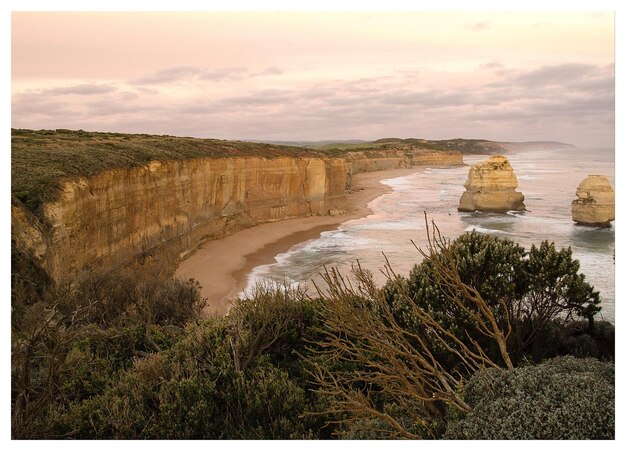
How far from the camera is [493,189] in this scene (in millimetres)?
43812

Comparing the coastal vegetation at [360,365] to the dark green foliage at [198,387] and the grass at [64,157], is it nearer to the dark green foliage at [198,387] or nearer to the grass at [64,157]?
the dark green foliage at [198,387]

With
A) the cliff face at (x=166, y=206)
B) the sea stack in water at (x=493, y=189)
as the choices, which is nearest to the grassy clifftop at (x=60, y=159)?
the cliff face at (x=166, y=206)

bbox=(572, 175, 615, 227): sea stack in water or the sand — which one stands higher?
bbox=(572, 175, 615, 227): sea stack in water

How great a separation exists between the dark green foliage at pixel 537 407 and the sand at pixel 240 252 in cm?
1033

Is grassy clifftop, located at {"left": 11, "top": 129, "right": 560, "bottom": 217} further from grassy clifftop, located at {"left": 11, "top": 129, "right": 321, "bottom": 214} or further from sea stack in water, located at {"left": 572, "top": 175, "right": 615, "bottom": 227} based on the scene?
sea stack in water, located at {"left": 572, "top": 175, "right": 615, "bottom": 227}

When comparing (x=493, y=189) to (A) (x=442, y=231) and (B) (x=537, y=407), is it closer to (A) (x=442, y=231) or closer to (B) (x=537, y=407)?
(A) (x=442, y=231)

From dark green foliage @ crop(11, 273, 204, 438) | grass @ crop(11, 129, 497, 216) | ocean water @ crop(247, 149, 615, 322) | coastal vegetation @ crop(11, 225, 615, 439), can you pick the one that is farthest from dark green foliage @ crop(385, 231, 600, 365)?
grass @ crop(11, 129, 497, 216)

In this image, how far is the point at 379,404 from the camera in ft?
27.8

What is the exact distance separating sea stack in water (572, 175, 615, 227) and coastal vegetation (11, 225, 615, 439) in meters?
27.7

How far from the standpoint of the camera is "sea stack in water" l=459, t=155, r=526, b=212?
4353 centimetres

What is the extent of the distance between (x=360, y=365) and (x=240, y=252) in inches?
772
